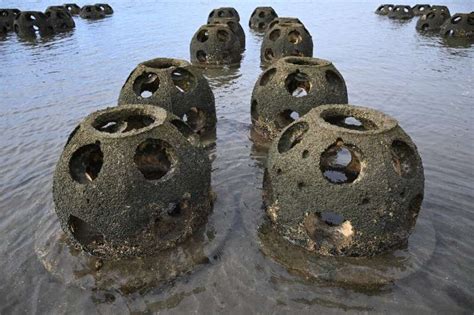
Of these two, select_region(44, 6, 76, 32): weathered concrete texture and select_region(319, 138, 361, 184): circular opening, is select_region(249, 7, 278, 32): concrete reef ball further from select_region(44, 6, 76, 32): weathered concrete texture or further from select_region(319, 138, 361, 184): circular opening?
select_region(319, 138, 361, 184): circular opening

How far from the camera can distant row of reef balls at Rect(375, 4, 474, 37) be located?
960 inches

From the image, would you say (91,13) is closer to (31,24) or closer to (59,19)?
(59,19)

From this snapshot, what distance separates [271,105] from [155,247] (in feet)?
17.2

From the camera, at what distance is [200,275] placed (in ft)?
21.6

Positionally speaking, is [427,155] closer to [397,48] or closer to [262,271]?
[262,271]

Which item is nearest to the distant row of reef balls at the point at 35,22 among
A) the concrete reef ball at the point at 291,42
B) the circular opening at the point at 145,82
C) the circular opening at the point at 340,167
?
the concrete reef ball at the point at 291,42

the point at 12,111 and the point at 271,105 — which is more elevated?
the point at 271,105

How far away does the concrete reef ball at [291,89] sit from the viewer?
10.1 meters

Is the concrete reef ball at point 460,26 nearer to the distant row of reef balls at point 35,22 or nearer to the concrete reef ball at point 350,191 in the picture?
the concrete reef ball at point 350,191

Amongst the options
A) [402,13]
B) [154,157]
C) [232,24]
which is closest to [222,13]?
[232,24]

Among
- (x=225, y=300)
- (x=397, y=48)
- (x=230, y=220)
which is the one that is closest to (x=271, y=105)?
(x=230, y=220)

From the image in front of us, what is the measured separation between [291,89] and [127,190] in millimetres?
6348

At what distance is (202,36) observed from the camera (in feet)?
62.0

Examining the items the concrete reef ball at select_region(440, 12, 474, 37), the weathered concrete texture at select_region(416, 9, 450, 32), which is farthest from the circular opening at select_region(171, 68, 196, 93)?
the weathered concrete texture at select_region(416, 9, 450, 32)
